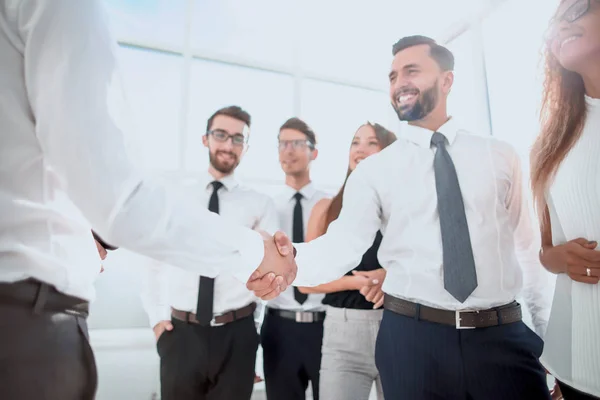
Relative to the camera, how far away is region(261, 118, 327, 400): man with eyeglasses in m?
1.58

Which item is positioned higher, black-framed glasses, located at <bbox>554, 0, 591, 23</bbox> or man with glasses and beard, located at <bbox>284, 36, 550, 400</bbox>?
black-framed glasses, located at <bbox>554, 0, 591, 23</bbox>

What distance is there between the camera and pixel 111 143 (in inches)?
25.1

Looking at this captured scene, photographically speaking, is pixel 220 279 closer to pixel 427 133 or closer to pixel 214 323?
pixel 214 323

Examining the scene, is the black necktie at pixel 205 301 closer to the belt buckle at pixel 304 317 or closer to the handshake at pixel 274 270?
the belt buckle at pixel 304 317

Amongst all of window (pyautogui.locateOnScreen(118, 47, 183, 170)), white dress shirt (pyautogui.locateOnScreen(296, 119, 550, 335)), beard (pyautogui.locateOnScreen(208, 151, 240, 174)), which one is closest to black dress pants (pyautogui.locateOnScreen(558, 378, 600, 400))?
white dress shirt (pyautogui.locateOnScreen(296, 119, 550, 335))

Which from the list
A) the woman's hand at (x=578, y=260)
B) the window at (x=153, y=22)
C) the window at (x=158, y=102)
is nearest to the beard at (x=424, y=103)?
the woman's hand at (x=578, y=260)

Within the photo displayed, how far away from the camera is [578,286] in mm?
902

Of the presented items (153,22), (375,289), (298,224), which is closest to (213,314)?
(298,224)

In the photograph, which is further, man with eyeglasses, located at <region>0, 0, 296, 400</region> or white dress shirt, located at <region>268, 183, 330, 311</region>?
white dress shirt, located at <region>268, 183, 330, 311</region>

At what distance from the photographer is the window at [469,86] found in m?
1.36

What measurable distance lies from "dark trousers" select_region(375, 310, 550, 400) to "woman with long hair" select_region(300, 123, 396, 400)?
0.30m

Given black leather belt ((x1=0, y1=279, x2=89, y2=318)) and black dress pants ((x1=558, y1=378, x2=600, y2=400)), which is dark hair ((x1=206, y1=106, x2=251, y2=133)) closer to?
black leather belt ((x1=0, y1=279, x2=89, y2=318))

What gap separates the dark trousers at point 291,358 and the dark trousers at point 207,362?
0.10 meters

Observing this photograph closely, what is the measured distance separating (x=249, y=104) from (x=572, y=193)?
1.99 meters
